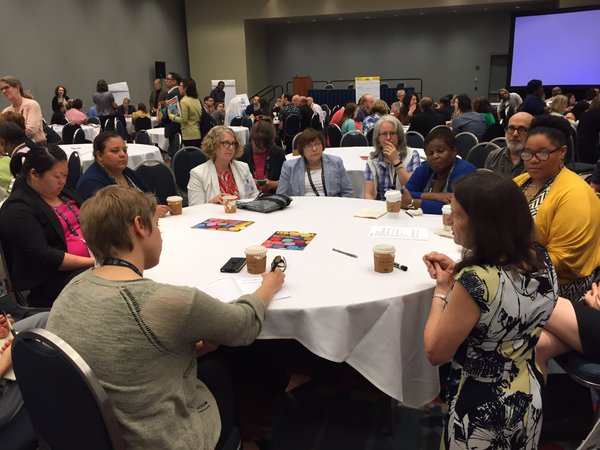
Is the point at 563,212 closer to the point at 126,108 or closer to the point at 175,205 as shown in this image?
the point at 175,205

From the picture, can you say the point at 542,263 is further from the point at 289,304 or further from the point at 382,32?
the point at 382,32

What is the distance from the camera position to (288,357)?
2.73m

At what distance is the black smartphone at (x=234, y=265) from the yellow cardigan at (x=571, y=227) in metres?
1.33

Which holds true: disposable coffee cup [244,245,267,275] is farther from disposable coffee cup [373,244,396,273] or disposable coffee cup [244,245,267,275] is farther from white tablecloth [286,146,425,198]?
white tablecloth [286,146,425,198]

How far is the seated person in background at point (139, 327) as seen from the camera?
1.24 metres

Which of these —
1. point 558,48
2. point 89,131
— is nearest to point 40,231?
point 89,131

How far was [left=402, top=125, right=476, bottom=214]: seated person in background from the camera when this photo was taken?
3115 mm

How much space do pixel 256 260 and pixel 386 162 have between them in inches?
84.9

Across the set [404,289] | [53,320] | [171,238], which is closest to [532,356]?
[404,289]

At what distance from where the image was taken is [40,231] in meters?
2.45

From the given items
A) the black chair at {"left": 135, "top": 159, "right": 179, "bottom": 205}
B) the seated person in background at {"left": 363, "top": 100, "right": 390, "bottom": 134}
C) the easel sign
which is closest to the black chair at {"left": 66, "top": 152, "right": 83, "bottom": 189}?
the black chair at {"left": 135, "top": 159, "right": 179, "bottom": 205}

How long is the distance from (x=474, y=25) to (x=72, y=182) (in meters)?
16.2

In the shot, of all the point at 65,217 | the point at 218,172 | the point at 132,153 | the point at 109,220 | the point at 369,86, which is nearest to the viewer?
the point at 109,220

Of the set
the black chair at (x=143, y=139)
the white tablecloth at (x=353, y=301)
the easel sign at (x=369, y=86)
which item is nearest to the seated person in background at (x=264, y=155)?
the white tablecloth at (x=353, y=301)
